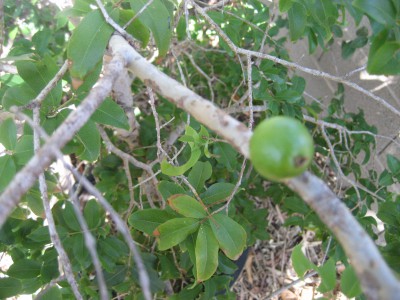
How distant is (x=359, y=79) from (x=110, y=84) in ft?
6.35

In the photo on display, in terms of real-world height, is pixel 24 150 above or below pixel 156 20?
below

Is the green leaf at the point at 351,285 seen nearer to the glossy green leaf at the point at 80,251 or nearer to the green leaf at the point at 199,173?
the green leaf at the point at 199,173

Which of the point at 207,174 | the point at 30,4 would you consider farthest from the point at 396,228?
the point at 30,4

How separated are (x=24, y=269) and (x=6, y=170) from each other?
1.25 feet

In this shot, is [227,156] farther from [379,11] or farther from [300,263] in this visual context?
[379,11]

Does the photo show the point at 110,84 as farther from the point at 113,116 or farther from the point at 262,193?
the point at 262,193

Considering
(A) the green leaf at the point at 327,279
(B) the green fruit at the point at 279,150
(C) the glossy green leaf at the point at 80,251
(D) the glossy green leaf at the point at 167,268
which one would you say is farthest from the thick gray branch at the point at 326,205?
(D) the glossy green leaf at the point at 167,268

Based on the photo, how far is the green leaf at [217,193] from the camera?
1153mm

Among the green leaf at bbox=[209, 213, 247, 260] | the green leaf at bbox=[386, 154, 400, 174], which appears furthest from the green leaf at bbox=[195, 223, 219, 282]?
the green leaf at bbox=[386, 154, 400, 174]

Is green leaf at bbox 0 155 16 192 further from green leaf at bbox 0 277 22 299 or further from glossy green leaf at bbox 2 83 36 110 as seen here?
green leaf at bbox 0 277 22 299

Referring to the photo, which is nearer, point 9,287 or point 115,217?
point 115,217

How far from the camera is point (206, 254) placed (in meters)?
1.03

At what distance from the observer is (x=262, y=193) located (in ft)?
6.05

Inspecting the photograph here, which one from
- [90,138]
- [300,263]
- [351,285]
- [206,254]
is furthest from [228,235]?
[90,138]
